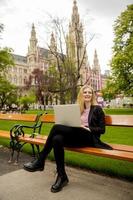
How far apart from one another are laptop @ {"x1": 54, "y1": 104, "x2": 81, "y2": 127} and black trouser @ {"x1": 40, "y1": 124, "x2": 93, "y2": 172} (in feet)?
0.36

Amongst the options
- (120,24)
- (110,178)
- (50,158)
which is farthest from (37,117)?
(120,24)

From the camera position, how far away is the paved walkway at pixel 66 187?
4172 millimetres

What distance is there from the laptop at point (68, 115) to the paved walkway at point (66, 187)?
0.98 m

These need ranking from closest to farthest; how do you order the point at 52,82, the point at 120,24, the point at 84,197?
the point at 84,197 < the point at 120,24 < the point at 52,82

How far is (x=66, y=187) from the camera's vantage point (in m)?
4.53

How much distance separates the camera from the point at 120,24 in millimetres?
33031

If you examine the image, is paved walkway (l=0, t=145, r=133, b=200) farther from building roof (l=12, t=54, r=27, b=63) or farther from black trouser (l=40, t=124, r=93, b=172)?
building roof (l=12, t=54, r=27, b=63)

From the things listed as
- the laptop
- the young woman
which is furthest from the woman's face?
the laptop

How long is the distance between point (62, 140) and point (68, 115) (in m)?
0.43

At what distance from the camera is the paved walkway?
417cm

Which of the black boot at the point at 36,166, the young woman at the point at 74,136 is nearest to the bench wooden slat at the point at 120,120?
the young woman at the point at 74,136

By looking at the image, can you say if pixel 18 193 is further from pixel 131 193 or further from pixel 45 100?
pixel 45 100

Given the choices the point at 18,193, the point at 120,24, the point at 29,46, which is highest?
the point at 29,46

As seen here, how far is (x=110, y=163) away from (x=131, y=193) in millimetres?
1609
